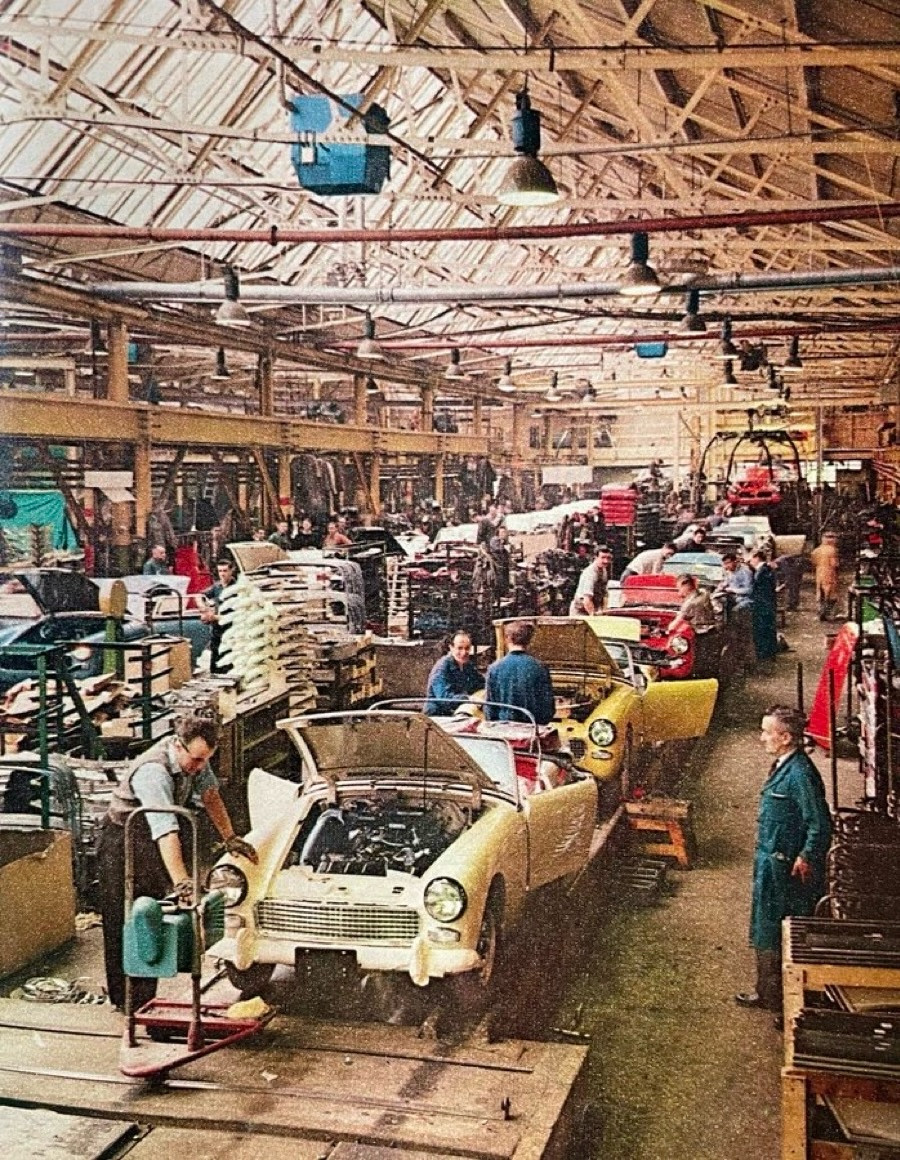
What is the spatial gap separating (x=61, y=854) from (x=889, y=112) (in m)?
8.16

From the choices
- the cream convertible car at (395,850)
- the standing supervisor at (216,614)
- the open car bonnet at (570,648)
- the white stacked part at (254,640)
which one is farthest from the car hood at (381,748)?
the standing supervisor at (216,614)

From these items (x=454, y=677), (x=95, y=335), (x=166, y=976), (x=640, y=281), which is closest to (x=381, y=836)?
(x=166, y=976)

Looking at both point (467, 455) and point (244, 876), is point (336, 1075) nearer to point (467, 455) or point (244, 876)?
point (244, 876)

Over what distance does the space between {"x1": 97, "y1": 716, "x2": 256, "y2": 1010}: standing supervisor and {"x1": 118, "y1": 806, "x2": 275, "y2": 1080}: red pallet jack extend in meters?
0.17

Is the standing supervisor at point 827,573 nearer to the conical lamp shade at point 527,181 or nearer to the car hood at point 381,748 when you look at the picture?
the conical lamp shade at point 527,181

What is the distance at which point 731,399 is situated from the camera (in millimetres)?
34938

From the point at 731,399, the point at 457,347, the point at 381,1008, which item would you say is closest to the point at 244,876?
the point at 381,1008

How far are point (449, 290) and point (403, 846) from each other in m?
9.59

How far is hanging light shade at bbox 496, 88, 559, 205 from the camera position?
717 centimetres

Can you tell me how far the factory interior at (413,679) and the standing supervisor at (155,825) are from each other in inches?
0.8

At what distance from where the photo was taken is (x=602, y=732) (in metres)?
8.16

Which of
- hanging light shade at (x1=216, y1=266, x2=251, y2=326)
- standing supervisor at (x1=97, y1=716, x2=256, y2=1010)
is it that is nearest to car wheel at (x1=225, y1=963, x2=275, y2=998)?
standing supervisor at (x1=97, y1=716, x2=256, y2=1010)

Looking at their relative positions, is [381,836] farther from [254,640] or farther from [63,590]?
[63,590]

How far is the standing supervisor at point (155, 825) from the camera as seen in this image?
5031mm
